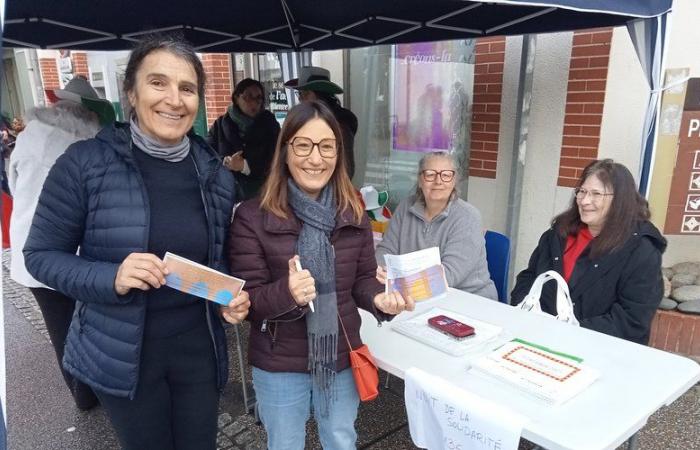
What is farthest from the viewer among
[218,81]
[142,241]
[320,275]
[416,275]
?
[218,81]

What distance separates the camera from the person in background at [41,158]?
2.45m

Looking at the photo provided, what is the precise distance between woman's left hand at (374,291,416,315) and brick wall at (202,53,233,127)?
19.7 feet

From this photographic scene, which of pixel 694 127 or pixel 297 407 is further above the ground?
pixel 694 127

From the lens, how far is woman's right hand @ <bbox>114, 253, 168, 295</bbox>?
1.32 m

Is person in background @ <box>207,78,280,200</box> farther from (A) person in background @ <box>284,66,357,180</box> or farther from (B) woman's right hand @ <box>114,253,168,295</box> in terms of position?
(B) woman's right hand @ <box>114,253,168,295</box>

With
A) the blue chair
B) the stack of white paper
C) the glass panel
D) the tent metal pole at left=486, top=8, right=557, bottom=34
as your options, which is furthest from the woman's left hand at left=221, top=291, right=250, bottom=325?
the glass panel

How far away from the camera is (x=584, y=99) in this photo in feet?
12.3

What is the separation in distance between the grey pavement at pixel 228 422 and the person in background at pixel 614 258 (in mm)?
819

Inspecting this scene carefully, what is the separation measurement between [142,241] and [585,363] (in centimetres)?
162

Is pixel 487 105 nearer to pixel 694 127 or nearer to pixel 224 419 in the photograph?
pixel 694 127

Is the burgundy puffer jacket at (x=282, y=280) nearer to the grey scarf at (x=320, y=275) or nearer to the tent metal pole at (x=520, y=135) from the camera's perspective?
the grey scarf at (x=320, y=275)

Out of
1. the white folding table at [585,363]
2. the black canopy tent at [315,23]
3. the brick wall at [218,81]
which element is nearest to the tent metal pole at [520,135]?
the black canopy tent at [315,23]

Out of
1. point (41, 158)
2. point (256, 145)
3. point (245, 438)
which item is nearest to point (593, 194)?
point (245, 438)

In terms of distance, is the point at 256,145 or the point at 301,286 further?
the point at 256,145
